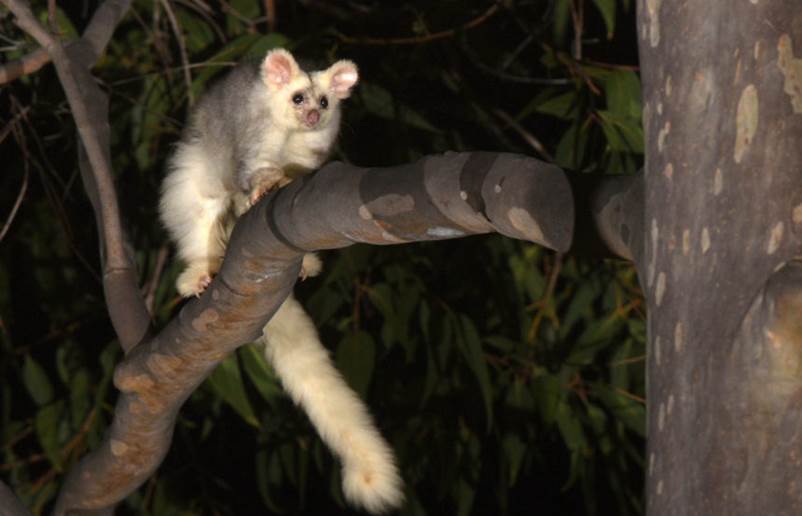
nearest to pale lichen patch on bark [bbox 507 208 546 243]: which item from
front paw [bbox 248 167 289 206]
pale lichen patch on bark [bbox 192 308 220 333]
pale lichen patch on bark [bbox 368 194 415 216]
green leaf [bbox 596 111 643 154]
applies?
pale lichen patch on bark [bbox 368 194 415 216]

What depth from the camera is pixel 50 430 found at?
3225 millimetres

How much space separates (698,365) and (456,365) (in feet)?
7.88

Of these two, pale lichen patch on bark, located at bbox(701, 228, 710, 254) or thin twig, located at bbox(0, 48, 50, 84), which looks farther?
thin twig, located at bbox(0, 48, 50, 84)

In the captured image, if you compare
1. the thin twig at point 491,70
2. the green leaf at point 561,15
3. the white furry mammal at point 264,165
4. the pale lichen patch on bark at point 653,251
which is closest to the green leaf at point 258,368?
the white furry mammal at point 264,165

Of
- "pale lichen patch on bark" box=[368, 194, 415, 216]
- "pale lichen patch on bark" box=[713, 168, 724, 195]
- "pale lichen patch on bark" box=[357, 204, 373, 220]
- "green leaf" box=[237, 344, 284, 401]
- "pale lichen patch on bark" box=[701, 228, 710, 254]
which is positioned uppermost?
"pale lichen patch on bark" box=[713, 168, 724, 195]

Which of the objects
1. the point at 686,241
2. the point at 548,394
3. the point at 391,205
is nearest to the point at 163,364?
the point at 391,205

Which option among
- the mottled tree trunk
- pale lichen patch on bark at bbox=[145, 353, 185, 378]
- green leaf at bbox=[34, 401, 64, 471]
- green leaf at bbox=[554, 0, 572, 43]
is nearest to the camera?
the mottled tree trunk

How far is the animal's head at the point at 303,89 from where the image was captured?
8.54 ft

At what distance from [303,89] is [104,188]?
1.91 feet

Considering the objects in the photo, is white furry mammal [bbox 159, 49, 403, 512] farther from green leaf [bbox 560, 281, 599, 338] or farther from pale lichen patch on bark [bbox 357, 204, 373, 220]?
pale lichen patch on bark [bbox 357, 204, 373, 220]

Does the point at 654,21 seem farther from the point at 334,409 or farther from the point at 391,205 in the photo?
the point at 334,409

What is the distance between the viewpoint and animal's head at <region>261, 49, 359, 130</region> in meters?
2.60

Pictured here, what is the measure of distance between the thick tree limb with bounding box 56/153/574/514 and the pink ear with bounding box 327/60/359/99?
29.8 inches

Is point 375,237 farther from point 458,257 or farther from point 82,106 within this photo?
point 458,257
